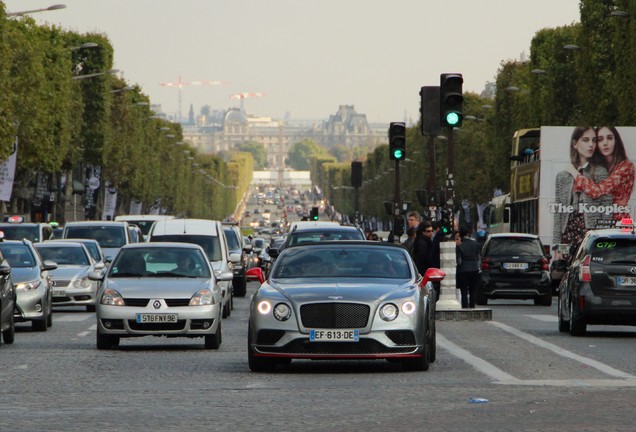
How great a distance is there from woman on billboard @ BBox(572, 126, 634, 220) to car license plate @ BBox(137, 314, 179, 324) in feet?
65.8

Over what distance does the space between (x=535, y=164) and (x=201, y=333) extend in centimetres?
2290

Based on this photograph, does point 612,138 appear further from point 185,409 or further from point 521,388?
point 185,409

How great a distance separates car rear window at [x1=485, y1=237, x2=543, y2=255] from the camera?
4169 centimetres

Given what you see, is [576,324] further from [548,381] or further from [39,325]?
[548,381]

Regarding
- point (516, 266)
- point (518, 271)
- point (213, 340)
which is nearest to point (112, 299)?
point (213, 340)

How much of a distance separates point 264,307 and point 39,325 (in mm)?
10996

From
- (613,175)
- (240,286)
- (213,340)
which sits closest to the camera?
(213,340)

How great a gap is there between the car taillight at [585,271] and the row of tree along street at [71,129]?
104 feet

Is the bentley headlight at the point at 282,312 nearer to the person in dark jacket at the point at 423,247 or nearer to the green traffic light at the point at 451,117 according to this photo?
the green traffic light at the point at 451,117

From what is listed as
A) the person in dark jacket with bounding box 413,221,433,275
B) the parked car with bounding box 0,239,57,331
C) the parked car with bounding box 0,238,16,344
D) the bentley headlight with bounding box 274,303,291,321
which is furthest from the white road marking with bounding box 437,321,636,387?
the parked car with bounding box 0,239,57,331

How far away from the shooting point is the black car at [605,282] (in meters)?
25.9

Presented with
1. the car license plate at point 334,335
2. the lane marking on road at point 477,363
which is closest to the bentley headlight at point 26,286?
the lane marking on road at point 477,363

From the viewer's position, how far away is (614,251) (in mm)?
26203

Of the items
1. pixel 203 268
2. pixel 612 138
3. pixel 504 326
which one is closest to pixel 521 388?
pixel 203 268
